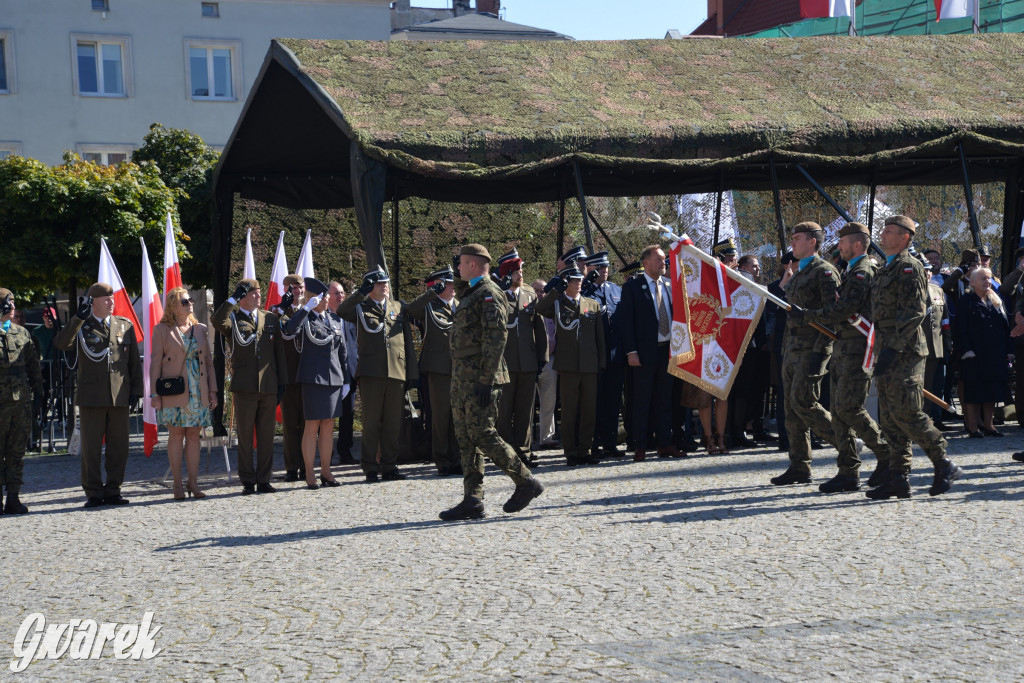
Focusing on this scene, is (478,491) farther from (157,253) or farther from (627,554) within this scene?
(157,253)

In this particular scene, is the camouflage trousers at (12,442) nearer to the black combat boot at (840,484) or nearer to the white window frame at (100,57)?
the black combat boot at (840,484)

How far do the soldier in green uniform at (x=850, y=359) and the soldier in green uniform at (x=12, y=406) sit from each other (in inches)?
232

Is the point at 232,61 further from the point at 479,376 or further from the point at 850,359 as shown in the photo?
the point at 850,359

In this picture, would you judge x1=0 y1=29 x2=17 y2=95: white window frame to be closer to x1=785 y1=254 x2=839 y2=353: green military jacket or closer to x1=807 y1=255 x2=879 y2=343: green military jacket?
x1=785 y1=254 x2=839 y2=353: green military jacket

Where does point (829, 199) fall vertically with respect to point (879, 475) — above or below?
above

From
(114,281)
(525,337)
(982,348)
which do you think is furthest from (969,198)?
(114,281)

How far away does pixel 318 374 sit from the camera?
10328mm

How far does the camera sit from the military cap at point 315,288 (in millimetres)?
10672

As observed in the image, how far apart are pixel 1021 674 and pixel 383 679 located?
2.40 metres

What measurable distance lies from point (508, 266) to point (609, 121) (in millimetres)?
3992

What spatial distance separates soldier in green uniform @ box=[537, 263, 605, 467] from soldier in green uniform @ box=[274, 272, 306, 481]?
230 cm

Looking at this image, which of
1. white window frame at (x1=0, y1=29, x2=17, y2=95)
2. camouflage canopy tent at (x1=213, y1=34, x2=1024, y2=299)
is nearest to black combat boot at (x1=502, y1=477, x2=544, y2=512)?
camouflage canopy tent at (x1=213, y1=34, x2=1024, y2=299)

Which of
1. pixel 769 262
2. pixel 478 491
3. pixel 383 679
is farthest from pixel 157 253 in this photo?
pixel 383 679

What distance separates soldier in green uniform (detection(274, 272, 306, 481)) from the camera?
34.8 feet
